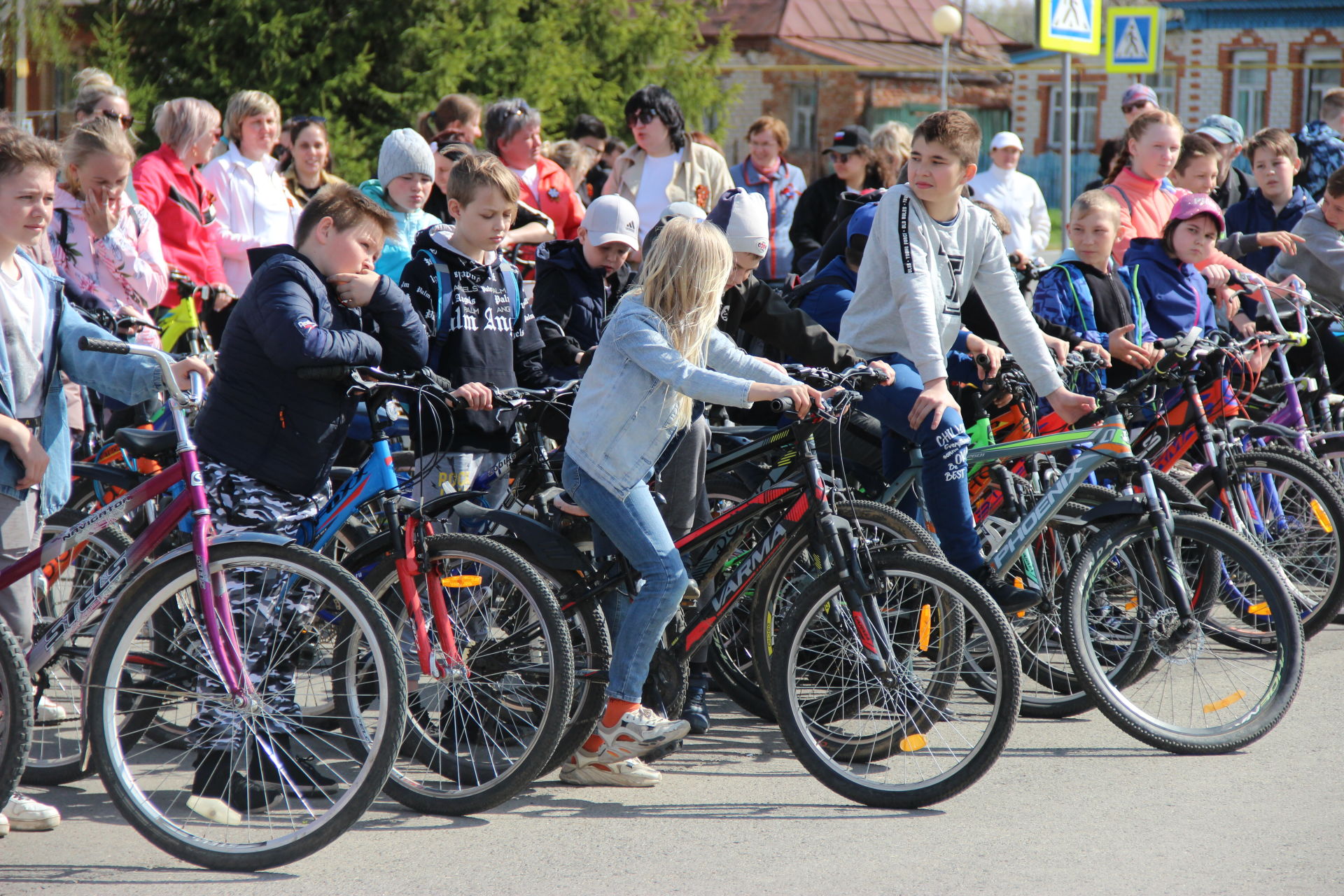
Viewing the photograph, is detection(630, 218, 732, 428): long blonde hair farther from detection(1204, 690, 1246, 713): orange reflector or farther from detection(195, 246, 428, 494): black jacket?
detection(1204, 690, 1246, 713): orange reflector

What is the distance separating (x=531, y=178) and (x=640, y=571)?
4893mm

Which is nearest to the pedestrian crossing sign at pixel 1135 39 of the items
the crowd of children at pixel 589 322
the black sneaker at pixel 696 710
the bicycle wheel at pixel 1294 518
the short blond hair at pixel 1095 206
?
the crowd of children at pixel 589 322

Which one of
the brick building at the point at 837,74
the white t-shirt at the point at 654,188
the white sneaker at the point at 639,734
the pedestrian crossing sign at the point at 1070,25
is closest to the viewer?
the white sneaker at the point at 639,734

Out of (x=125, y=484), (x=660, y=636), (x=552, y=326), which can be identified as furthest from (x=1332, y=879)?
(x=125, y=484)

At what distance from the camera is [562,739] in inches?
173

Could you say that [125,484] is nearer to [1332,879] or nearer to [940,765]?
[940,765]

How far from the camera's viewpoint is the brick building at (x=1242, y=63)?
3256cm

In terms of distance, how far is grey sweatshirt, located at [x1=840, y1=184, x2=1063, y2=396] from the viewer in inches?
195

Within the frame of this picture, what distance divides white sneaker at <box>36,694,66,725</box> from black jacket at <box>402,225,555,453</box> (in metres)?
1.50

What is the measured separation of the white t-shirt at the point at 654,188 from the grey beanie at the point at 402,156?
8.59ft

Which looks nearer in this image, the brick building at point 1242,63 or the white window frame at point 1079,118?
the brick building at point 1242,63

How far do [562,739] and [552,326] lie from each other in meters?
1.64

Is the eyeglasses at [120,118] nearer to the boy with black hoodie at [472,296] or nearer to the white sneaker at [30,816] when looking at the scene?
the boy with black hoodie at [472,296]

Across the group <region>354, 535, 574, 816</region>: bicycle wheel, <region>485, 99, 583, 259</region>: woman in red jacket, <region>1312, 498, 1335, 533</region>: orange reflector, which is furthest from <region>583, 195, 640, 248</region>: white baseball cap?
<region>1312, 498, 1335, 533</region>: orange reflector
